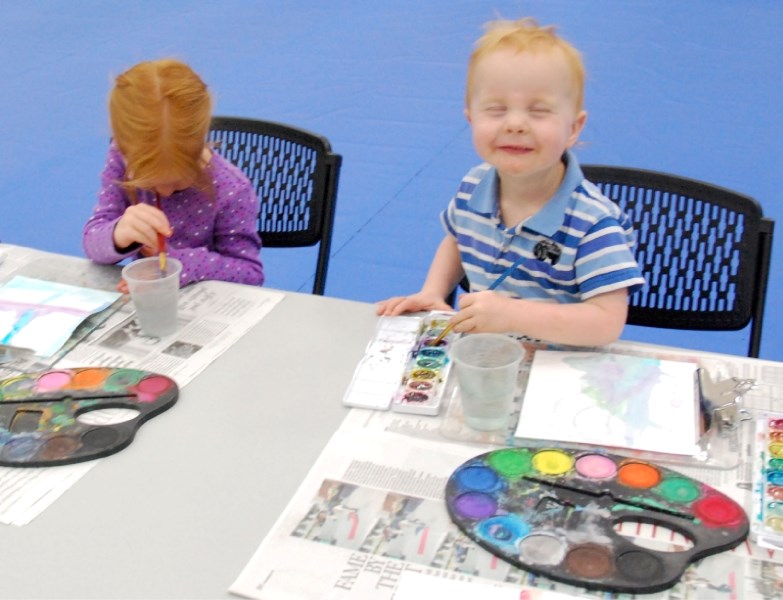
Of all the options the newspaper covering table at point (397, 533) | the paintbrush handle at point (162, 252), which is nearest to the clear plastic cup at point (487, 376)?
the newspaper covering table at point (397, 533)

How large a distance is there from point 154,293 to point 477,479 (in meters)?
0.52

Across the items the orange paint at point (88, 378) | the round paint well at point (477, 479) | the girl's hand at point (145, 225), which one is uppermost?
the girl's hand at point (145, 225)

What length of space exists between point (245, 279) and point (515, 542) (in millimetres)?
755

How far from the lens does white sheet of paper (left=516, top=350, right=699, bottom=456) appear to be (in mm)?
883

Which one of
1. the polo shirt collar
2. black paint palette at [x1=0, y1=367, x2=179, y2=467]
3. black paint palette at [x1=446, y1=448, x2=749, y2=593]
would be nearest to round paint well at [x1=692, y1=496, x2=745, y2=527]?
black paint palette at [x1=446, y1=448, x2=749, y2=593]

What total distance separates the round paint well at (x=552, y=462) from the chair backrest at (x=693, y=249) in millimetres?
508

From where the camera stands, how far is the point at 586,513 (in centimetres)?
77

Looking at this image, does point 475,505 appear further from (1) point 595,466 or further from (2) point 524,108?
(2) point 524,108

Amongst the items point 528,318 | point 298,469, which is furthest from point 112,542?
point 528,318

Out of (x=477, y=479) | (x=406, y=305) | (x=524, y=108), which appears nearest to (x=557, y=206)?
(x=524, y=108)

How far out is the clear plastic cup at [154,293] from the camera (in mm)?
1089

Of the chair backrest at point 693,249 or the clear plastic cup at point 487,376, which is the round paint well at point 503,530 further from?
the chair backrest at point 693,249

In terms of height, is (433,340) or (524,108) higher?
(524,108)

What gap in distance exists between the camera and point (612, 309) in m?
1.07
